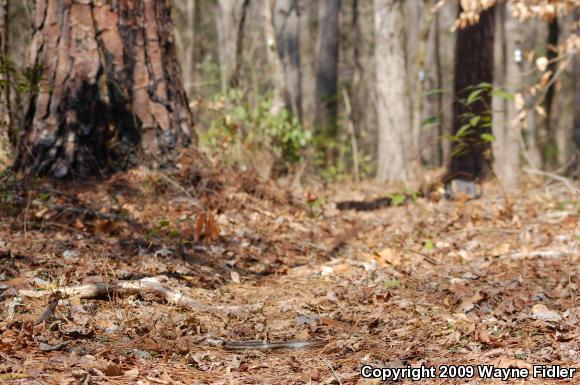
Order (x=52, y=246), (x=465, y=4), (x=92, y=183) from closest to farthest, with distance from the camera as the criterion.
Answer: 1. (x=52, y=246)
2. (x=465, y=4)
3. (x=92, y=183)

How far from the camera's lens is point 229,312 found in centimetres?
370

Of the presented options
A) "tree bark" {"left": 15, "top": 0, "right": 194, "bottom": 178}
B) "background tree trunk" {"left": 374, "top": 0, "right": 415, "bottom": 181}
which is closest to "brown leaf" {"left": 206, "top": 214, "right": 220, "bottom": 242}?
"tree bark" {"left": 15, "top": 0, "right": 194, "bottom": 178}

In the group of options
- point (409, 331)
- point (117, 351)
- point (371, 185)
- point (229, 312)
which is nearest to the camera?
point (117, 351)

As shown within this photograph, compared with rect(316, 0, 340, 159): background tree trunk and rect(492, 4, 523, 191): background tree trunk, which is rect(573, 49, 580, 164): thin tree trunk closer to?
rect(492, 4, 523, 191): background tree trunk

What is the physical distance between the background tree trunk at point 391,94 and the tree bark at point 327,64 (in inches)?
71.0

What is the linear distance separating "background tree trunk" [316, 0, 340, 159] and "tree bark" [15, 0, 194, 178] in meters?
7.40

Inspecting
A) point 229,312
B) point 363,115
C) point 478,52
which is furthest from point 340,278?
point 363,115

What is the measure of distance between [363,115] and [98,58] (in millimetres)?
21064

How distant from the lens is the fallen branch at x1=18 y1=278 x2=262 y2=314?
359 cm

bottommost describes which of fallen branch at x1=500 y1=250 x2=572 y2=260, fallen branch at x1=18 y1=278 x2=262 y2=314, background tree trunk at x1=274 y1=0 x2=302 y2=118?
fallen branch at x1=500 y1=250 x2=572 y2=260

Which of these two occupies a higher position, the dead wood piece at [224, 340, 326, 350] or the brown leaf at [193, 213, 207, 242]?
the brown leaf at [193, 213, 207, 242]

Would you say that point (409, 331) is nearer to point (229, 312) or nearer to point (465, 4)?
point (229, 312)

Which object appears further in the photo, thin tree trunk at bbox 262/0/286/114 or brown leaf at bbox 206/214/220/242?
thin tree trunk at bbox 262/0/286/114

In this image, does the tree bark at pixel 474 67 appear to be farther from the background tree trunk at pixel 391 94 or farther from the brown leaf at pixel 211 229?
the brown leaf at pixel 211 229
